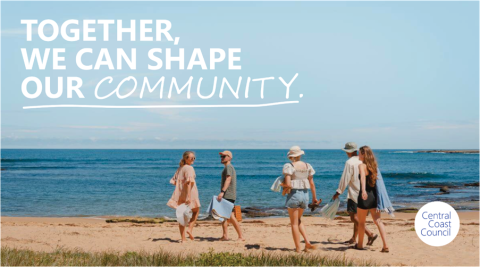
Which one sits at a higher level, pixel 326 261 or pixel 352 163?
pixel 352 163

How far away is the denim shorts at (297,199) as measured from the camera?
816 centimetres

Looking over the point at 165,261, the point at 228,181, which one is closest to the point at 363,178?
the point at 228,181

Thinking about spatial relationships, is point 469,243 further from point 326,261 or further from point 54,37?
point 54,37

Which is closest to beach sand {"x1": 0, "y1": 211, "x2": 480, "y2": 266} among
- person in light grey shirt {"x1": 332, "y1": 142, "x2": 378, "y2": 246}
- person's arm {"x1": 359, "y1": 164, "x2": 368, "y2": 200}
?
person in light grey shirt {"x1": 332, "y1": 142, "x2": 378, "y2": 246}

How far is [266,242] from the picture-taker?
33.1ft

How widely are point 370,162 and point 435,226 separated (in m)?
3.20

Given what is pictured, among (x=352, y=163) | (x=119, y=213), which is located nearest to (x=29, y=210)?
(x=119, y=213)

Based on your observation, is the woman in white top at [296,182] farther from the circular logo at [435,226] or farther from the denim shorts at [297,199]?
the circular logo at [435,226]

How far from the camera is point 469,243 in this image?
390 inches

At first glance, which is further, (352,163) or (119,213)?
(119,213)

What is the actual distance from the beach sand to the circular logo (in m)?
0.17

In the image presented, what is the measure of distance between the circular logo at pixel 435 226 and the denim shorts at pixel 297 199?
320 cm

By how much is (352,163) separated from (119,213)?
1340 centimetres

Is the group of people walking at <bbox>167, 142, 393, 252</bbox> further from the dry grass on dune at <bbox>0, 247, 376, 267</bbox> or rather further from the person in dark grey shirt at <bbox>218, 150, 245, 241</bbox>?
the person in dark grey shirt at <bbox>218, 150, 245, 241</bbox>
